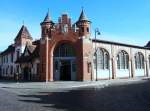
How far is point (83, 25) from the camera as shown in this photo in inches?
1587

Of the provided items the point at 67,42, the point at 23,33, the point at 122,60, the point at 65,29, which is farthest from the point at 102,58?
the point at 23,33

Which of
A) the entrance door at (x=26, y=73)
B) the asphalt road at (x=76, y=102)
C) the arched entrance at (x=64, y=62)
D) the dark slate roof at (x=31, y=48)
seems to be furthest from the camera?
the dark slate roof at (x=31, y=48)

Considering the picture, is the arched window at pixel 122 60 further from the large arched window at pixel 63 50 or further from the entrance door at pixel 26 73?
the entrance door at pixel 26 73

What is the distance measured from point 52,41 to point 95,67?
27.4 ft

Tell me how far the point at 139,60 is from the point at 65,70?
63.0 feet

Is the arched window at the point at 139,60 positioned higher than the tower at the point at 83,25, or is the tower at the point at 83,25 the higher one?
the tower at the point at 83,25

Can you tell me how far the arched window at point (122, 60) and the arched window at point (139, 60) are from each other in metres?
3.62

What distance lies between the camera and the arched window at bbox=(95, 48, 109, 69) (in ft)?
142

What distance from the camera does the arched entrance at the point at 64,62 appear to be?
4088cm

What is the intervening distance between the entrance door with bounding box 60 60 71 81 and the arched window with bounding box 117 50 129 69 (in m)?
10.8

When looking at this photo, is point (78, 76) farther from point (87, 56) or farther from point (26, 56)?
point (26, 56)

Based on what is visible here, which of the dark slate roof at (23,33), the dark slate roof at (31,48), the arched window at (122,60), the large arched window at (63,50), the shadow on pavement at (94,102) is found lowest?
the shadow on pavement at (94,102)

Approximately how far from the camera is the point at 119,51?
47.3 metres

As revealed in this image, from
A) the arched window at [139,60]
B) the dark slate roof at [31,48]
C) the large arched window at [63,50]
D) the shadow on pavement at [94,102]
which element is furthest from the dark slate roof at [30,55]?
the shadow on pavement at [94,102]
